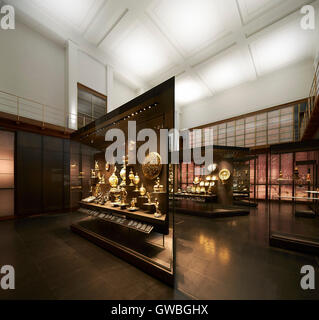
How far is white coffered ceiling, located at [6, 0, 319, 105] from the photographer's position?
6.38 m

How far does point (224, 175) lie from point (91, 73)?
9.29 meters

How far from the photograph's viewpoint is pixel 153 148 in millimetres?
3406

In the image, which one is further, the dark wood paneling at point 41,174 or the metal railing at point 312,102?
the dark wood paneling at point 41,174

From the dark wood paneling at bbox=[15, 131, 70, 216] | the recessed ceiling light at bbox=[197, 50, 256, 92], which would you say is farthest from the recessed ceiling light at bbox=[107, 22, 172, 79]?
the dark wood paneling at bbox=[15, 131, 70, 216]

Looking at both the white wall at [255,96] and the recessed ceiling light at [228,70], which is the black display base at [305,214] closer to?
the white wall at [255,96]

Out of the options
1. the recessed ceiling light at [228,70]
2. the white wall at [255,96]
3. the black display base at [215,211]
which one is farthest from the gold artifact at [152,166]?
the white wall at [255,96]

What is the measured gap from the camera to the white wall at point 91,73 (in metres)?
8.09

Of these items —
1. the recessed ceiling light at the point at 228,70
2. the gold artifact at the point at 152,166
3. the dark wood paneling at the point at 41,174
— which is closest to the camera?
the gold artifact at the point at 152,166

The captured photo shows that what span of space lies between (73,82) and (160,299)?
9422 millimetres

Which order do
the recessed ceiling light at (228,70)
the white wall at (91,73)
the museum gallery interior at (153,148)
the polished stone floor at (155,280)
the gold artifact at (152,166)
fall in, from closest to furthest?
1. the polished stone floor at (155,280)
2. the museum gallery interior at (153,148)
3. the gold artifact at (152,166)
4. the white wall at (91,73)
5. the recessed ceiling light at (228,70)

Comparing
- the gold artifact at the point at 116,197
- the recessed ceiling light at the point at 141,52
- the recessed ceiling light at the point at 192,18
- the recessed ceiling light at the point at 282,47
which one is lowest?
the gold artifact at the point at 116,197

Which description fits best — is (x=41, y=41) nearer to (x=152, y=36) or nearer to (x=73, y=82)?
(x=73, y=82)

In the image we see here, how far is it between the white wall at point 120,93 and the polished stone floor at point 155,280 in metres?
9.04

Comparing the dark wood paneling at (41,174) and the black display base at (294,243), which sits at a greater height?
the dark wood paneling at (41,174)
